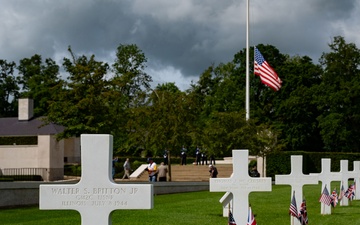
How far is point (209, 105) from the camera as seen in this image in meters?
72.8

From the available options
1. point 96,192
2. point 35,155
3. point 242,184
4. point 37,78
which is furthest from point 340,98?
point 96,192

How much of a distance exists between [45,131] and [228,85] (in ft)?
70.8

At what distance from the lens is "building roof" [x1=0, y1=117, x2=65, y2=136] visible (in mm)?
55609

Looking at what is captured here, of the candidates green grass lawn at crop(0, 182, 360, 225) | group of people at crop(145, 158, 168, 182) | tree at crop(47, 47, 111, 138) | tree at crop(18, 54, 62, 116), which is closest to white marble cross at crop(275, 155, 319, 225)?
green grass lawn at crop(0, 182, 360, 225)

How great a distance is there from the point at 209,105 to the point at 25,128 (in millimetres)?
22297

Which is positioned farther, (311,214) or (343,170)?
(343,170)

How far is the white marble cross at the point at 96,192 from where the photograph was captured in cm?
812

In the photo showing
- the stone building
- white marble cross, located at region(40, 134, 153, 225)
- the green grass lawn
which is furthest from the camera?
the stone building

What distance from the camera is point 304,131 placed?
63281 mm

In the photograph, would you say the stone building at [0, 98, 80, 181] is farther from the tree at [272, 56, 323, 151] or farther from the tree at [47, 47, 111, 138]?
the tree at [272, 56, 323, 151]

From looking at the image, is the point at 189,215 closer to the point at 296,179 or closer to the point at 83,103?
the point at 296,179

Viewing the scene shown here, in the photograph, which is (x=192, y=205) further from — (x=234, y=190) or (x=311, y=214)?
(x=234, y=190)

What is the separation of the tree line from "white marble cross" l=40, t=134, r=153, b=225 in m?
28.2

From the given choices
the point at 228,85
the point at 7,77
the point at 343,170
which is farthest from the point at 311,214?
the point at 7,77
